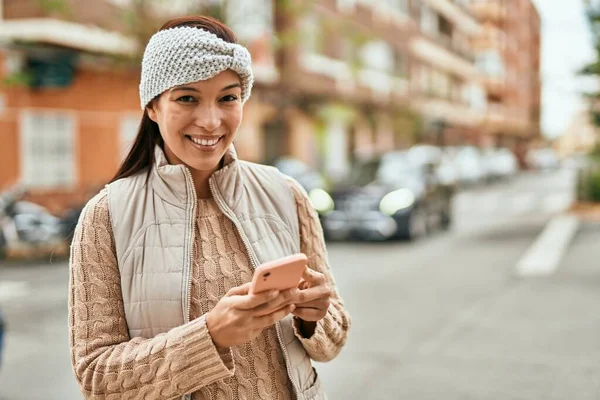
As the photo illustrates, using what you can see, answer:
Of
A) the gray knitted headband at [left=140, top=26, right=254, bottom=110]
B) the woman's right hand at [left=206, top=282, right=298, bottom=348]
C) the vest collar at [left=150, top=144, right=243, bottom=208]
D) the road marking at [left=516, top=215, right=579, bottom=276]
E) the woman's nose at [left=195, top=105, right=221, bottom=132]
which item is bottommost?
the road marking at [left=516, top=215, right=579, bottom=276]

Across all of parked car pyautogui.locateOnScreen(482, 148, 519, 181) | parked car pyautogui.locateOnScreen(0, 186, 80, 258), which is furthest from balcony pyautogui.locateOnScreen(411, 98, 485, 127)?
parked car pyautogui.locateOnScreen(0, 186, 80, 258)

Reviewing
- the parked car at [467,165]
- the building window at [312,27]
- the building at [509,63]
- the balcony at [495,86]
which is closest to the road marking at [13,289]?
the building window at [312,27]

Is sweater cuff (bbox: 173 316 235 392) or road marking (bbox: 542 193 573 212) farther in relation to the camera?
road marking (bbox: 542 193 573 212)

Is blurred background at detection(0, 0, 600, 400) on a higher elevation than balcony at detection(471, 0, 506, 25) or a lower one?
lower

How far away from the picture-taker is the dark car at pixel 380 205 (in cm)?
1427

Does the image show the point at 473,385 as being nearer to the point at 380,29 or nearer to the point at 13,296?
the point at 13,296

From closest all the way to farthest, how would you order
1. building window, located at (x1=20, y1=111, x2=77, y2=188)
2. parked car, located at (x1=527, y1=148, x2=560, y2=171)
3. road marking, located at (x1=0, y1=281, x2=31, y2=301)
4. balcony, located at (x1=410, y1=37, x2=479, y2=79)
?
road marking, located at (x1=0, y1=281, x2=31, y2=301)
building window, located at (x1=20, y1=111, x2=77, y2=188)
balcony, located at (x1=410, y1=37, x2=479, y2=79)
parked car, located at (x1=527, y1=148, x2=560, y2=171)

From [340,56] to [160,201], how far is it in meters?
29.3

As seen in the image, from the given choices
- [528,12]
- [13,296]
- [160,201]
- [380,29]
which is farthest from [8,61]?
[528,12]

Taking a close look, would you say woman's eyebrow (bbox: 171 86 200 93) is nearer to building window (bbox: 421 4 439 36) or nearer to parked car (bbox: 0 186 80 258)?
parked car (bbox: 0 186 80 258)

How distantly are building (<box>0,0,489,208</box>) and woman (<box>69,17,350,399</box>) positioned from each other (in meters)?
0.36

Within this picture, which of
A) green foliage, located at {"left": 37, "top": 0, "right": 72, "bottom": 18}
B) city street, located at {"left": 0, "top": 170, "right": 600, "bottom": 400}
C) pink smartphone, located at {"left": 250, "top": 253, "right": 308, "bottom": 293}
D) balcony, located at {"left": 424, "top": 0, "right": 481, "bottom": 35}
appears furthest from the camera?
balcony, located at {"left": 424, "top": 0, "right": 481, "bottom": 35}

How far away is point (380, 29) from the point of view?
34656 mm

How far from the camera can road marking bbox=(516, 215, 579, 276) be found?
1086cm
